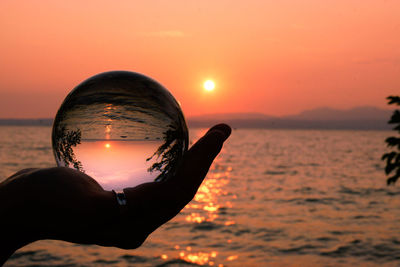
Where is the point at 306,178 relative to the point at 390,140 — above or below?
below

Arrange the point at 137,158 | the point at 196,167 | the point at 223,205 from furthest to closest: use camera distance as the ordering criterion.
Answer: the point at 223,205, the point at 137,158, the point at 196,167

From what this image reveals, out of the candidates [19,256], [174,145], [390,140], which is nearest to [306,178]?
[19,256]

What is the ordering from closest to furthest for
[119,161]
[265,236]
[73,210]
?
1. [73,210]
2. [119,161]
3. [265,236]

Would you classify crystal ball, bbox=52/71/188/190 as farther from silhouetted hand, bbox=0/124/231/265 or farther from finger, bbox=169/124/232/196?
silhouetted hand, bbox=0/124/231/265

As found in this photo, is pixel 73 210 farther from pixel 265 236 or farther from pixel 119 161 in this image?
pixel 265 236

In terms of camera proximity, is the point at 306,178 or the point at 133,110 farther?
the point at 306,178

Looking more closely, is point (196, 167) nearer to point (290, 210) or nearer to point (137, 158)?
point (137, 158)

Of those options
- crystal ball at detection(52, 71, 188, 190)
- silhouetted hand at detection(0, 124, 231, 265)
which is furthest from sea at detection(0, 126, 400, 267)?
silhouetted hand at detection(0, 124, 231, 265)

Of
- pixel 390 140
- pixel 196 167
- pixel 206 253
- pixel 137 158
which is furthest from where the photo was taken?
pixel 206 253

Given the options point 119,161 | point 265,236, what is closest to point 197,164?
point 119,161
